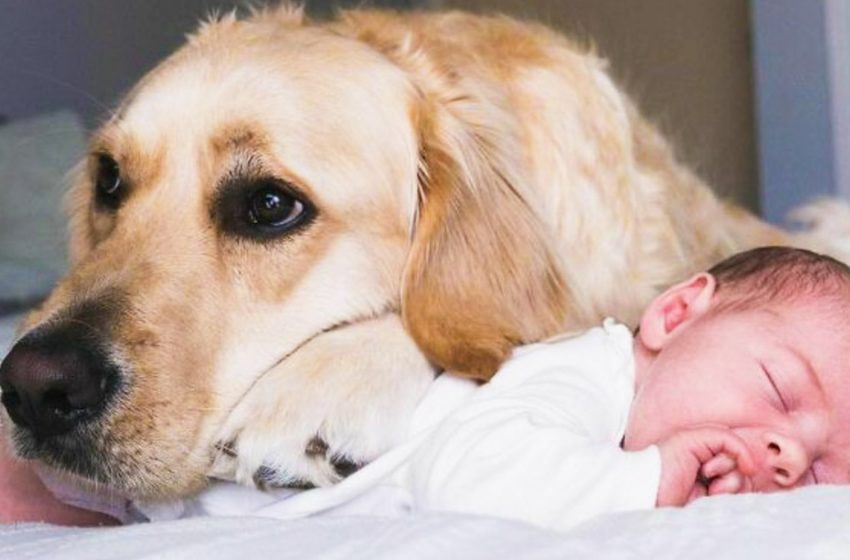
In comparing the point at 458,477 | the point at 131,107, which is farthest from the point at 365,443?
the point at 131,107

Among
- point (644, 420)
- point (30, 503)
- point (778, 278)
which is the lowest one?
point (30, 503)

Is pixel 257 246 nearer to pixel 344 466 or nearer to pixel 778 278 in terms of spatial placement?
pixel 344 466

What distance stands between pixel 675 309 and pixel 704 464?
0.26 m

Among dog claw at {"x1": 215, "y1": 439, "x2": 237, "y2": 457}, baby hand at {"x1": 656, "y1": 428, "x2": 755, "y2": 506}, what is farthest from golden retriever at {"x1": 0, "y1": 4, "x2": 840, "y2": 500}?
baby hand at {"x1": 656, "y1": 428, "x2": 755, "y2": 506}

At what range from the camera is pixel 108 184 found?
4.91 ft

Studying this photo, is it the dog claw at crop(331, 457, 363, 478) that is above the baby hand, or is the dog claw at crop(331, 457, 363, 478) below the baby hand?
below

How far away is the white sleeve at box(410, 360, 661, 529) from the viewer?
105 cm

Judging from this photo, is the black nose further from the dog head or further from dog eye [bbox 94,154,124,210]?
dog eye [bbox 94,154,124,210]

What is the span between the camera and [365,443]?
1.20 metres

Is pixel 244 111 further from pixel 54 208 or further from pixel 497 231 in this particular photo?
pixel 54 208

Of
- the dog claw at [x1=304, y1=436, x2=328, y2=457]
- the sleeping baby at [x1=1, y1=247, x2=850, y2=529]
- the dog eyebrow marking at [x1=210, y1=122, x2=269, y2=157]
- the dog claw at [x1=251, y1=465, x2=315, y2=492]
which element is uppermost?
the dog eyebrow marking at [x1=210, y1=122, x2=269, y2=157]

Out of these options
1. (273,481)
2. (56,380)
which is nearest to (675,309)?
(273,481)

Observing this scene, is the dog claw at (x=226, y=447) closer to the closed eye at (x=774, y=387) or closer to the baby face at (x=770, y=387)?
the baby face at (x=770, y=387)

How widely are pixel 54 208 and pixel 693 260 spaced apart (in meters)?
2.03
